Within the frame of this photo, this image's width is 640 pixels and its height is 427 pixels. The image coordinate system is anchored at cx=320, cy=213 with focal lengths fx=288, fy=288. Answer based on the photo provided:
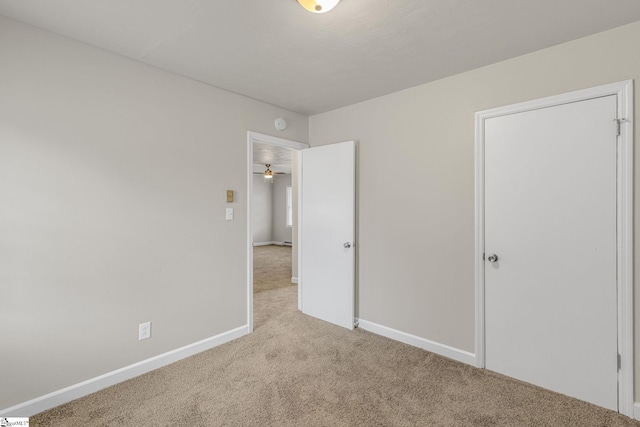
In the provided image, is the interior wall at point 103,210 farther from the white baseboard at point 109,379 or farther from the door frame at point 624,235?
the door frame at point 624,235

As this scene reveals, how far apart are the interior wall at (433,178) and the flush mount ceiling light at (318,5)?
1488 millimetres

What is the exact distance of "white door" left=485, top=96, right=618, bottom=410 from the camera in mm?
1915

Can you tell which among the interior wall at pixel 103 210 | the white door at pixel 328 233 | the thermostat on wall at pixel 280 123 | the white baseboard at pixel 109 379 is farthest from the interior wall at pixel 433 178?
the white baseboard at pixel 109 379

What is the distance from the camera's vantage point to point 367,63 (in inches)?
89.9

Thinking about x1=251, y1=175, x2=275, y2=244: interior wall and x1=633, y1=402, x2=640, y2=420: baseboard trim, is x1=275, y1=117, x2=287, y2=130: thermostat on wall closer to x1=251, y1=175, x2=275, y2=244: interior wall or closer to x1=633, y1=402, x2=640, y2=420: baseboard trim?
x1=633, y1=402, x2=640, y2=420: baseboard trim

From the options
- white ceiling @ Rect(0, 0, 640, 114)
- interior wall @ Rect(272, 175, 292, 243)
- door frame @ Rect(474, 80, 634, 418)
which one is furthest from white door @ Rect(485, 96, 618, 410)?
interior wall @ Rect(272, 175, 292, 243)

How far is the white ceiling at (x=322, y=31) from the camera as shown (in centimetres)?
163

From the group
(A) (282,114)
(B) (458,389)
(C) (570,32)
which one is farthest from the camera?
(A) (282,114)

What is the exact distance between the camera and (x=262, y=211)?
10148 millimetres

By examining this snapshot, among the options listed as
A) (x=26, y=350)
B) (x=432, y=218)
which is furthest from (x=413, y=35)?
(x=26, y=350)

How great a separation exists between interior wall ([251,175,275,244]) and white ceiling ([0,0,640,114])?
7.48 m

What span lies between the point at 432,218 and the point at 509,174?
2.29 ft

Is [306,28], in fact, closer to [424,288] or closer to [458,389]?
[424,288]

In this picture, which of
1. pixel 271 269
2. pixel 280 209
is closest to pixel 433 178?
pixel 271 269
